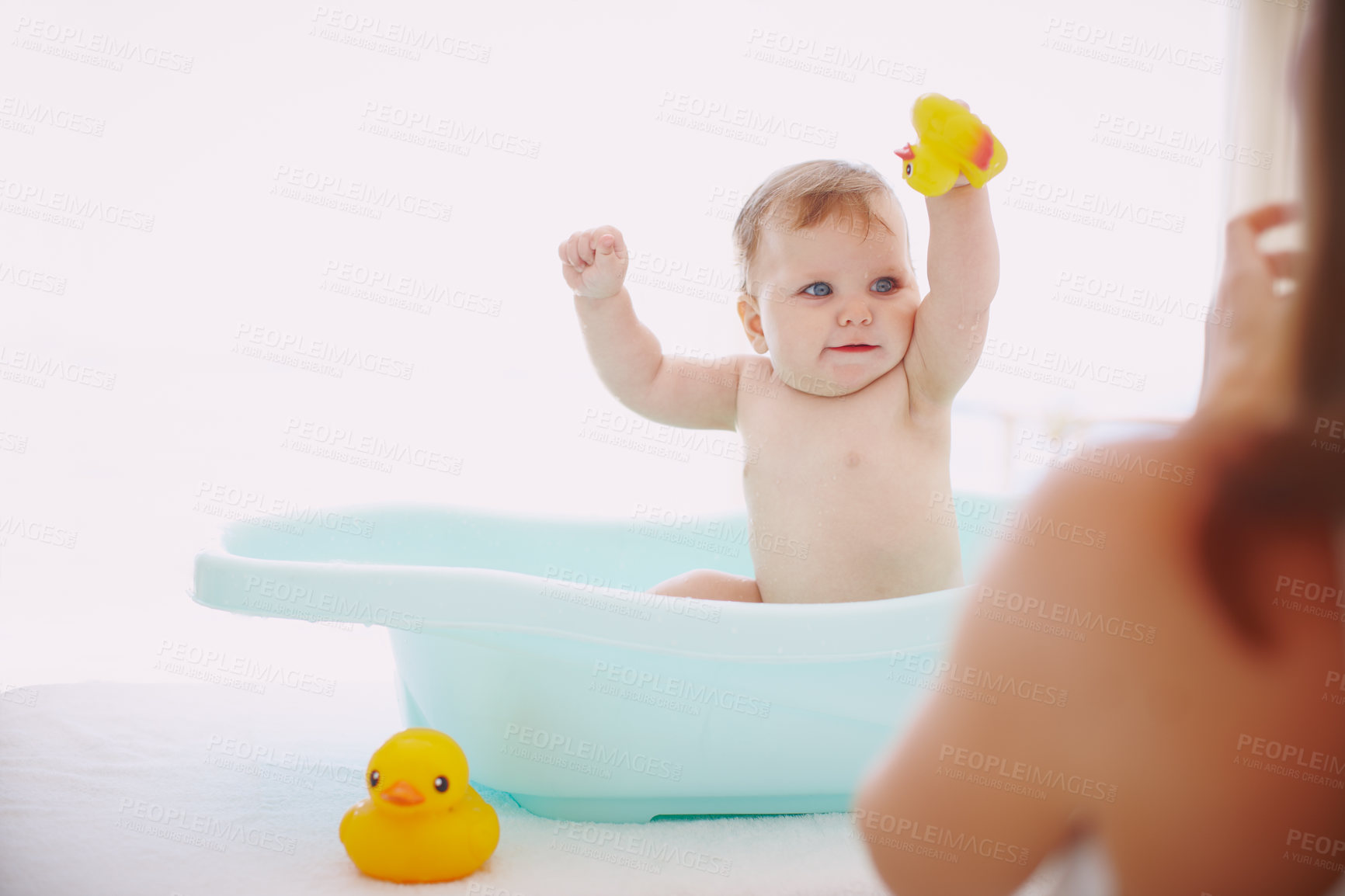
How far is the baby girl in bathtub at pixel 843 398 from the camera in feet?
4.44

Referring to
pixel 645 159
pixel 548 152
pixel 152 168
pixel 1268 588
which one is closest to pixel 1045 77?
pixel 645 159

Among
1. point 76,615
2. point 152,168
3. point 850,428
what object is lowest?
point 76,615

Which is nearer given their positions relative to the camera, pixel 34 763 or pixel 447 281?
pixel 34 763

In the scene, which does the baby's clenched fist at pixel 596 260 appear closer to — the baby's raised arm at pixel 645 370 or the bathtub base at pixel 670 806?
the baby's raised arm at pixel 645 370

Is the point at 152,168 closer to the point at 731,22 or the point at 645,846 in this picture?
the point at 731,22

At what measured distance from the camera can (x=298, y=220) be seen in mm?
2812

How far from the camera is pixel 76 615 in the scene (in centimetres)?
226

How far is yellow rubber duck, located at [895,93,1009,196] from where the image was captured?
94cm

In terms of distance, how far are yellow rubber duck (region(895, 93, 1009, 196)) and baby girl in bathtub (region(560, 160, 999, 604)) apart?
319 millimetres

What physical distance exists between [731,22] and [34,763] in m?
2.38

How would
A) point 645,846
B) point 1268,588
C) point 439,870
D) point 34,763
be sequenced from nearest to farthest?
point 1268,588, point 439,870, point 645,846, point 34,763

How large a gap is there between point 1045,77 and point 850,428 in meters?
1.87

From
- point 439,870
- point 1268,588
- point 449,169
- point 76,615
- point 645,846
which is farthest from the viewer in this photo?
point 449,169

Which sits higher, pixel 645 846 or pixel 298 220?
pixel 298 220
